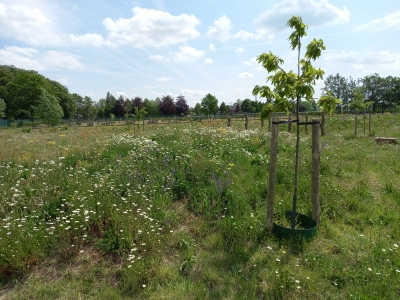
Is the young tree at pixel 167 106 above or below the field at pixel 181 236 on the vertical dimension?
above

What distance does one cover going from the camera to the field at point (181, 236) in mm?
3168

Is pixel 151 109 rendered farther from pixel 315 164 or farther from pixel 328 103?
pixel 328 103

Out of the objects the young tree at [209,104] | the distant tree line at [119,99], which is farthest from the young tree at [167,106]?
the young tree at [209,104]

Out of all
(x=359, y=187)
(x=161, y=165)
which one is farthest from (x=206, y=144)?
(x=359, y=187)

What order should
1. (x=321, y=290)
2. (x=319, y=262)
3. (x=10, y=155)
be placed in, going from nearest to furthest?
(x=321, y=290) < (x=319, y=262) < (x=10, y=155)

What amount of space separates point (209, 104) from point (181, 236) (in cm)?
4699

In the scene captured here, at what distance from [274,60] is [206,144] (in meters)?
5.19

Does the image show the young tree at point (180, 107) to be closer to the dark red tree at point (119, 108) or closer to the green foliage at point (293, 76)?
the dark red tree at point (119, 108)

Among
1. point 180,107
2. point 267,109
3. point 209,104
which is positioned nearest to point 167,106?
point 180,107

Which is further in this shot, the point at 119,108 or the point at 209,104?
the point at 119,108

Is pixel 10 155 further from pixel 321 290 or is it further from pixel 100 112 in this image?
pixel 100 112

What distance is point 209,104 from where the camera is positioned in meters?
50.0

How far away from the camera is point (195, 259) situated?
3736 mm

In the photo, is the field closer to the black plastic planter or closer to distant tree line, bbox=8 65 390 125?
the black plastic planter
